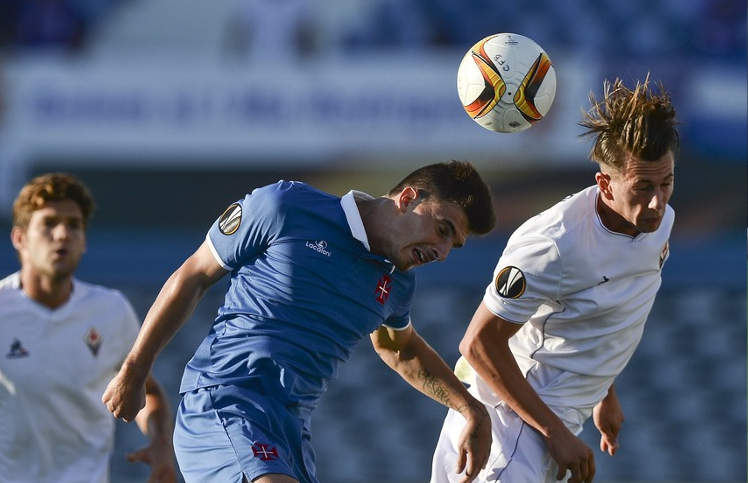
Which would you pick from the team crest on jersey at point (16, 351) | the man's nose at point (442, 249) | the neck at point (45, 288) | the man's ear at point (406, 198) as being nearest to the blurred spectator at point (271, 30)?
the neck at point (45, 288)

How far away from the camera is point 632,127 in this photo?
437 cm

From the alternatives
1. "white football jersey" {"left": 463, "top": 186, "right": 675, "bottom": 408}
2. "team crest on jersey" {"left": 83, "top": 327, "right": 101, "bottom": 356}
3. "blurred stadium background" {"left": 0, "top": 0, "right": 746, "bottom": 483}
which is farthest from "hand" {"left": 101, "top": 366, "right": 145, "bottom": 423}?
"blurred stadium background" {"left": 0, "top": 0, "right": 746, "bottom": 483}

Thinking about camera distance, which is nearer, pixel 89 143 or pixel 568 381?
pixel 568 381

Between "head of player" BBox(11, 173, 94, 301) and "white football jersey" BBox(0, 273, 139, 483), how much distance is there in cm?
15

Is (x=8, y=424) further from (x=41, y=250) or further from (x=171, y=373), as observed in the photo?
(x=171, y=373)

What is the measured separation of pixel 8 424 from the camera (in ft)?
18.2

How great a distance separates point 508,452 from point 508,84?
1.45 meters

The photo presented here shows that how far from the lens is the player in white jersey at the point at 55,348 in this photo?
556cm

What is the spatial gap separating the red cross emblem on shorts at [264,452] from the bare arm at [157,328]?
0.38 m

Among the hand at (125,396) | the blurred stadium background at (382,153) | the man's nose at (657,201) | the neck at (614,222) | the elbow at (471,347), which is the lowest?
the blurred stadium background at (382,153)

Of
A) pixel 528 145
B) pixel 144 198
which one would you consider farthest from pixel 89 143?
pixel 528 145

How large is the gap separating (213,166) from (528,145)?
2548 mm

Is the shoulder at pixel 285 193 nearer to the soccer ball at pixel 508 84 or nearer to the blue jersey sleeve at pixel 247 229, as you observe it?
the blue jersey sleeve at pixel 247 229

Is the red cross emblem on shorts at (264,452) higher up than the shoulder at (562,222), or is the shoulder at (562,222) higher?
the shoulder at (562,222)
